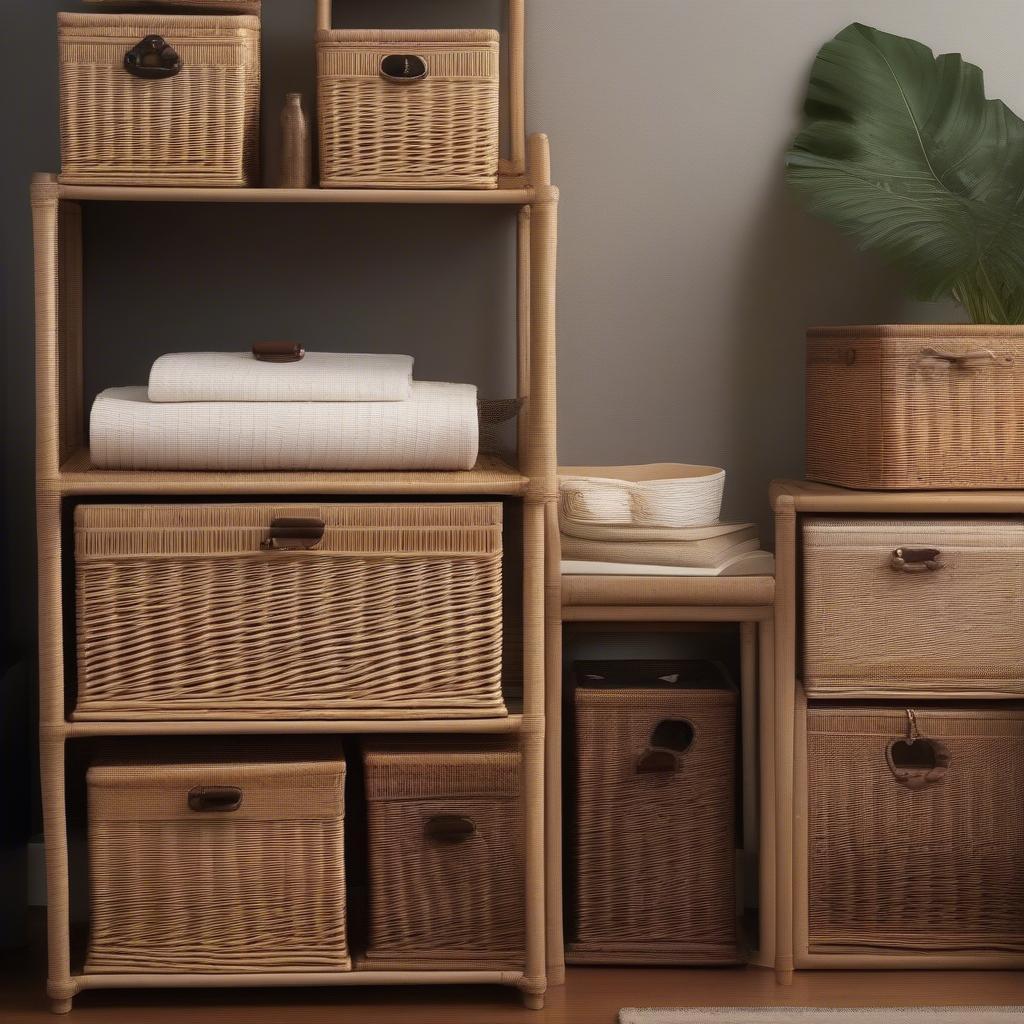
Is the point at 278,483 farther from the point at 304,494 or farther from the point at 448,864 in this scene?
the point at 448,864

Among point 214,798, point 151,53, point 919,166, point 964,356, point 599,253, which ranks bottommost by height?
point 214,798

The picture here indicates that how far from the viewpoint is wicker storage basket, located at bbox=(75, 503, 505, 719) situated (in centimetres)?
202

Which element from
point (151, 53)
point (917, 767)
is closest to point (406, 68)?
point (151, 53)

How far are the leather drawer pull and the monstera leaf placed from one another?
92 centimetres

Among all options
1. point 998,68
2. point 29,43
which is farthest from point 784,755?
point 29,43

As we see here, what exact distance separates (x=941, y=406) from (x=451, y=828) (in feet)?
3.35

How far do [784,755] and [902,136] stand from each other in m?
1.09

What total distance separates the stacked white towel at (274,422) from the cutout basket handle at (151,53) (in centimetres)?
42

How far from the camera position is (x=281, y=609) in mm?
2039

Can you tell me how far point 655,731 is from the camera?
7.64ft

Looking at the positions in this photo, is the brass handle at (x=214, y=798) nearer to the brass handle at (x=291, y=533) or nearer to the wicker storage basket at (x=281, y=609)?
the wicker storage basket at (x=281, y=609)

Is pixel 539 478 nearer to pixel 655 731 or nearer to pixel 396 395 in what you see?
pixel 396 395

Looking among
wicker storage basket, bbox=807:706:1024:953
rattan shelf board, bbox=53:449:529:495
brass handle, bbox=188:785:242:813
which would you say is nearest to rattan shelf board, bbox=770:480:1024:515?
wicker storage basket, bbox=807:706:1024:953

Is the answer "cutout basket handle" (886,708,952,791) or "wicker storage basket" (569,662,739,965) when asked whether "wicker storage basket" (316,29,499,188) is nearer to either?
"wicker storage basket" (569,662,739,965)
